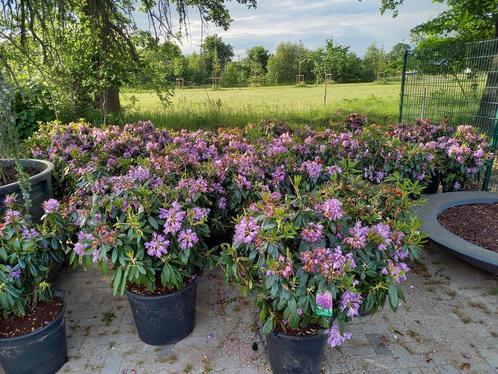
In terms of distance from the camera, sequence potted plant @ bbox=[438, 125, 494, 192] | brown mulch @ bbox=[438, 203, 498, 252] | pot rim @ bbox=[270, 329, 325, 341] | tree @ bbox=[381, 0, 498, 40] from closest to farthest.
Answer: pot rim @ bbox=[270, 329, 325, 341], brown mulch @ bbox=[438, 203, 498, 252], potted plant @ bbox=[438, 125, 494, 192], tree @ bbox=[381, 0, 498, 40]

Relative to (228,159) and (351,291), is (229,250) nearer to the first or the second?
(351,291)

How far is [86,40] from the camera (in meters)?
6.90

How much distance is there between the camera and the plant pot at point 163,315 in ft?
7.35

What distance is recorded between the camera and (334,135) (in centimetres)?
393

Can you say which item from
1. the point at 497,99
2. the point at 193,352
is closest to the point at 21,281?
the point at 193,352

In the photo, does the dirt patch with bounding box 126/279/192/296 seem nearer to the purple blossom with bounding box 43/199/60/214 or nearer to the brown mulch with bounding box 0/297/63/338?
the brown mulch with bounding box 0/297/63/338

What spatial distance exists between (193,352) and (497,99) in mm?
4404

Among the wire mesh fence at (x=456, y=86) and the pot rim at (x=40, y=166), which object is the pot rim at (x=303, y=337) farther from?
the wire mesh fence at (x=456, y=86)

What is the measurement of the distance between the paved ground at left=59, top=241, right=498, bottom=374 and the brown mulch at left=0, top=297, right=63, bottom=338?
309mm

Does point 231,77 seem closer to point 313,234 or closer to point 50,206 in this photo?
point 50,206

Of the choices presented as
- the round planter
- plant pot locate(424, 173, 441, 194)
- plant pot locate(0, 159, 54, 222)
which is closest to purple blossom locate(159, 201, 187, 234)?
plant pot locate(0, 159, 54, 222)

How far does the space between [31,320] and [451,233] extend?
3.08m

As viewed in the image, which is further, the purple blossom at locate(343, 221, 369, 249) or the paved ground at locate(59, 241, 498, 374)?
the paved ground at locate(59, 241, 498, 374)

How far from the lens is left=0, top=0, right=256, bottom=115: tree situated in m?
3.67
